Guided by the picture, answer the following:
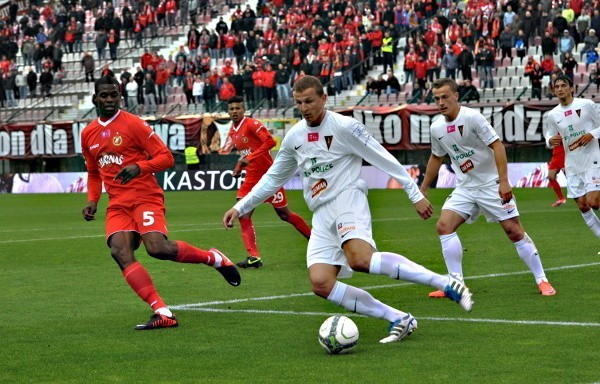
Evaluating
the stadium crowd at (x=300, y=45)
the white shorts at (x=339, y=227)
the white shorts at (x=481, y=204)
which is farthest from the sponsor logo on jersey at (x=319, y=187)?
the stadium crowd at (x=300, y=45)

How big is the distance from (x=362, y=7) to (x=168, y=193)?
1269 centimetres

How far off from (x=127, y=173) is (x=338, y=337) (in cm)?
260

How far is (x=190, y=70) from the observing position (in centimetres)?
4759

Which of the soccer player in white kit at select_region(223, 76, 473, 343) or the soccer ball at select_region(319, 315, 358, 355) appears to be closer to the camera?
the soccer ball at select_region(319, 315, 358, 355)

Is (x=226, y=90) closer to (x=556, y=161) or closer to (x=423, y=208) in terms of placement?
(x=556, y=161)

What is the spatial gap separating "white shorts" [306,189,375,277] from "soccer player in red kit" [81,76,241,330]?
1684mm

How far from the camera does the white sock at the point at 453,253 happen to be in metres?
11.6

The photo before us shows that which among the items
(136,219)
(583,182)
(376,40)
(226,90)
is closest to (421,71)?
(376,40)

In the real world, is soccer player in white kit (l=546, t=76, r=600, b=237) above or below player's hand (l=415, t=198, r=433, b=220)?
below

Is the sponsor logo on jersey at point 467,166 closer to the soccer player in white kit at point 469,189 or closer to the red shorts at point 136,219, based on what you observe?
the soccer player in white kit at point 469,189

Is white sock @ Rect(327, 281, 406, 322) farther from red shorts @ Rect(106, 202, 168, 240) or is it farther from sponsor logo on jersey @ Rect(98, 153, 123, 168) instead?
sponsor logo on jersey @ Rect(98, 153, 123, 168)

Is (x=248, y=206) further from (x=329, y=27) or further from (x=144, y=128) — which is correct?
(x=329, y=27)

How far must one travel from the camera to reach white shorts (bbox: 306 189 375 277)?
8945 millimetres

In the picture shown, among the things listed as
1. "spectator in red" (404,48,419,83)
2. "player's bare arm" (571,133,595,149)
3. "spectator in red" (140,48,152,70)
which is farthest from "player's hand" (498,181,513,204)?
"spectator in red" (140,48,152,70)
